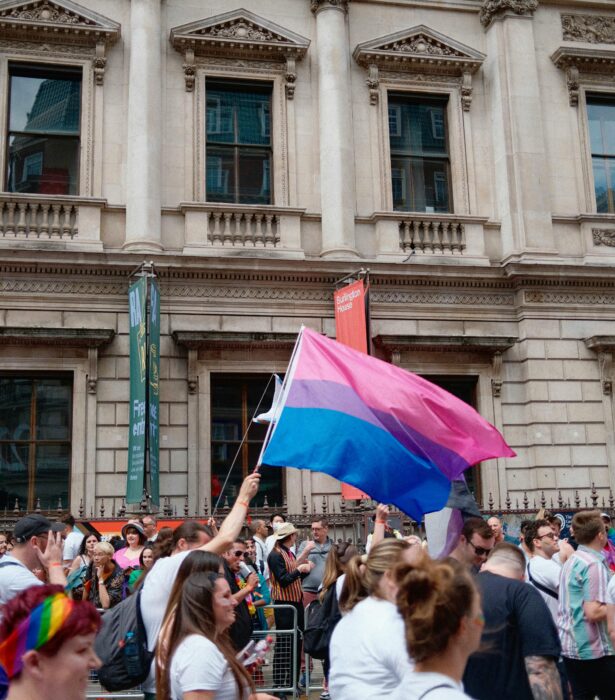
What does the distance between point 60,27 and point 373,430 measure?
13.4 metres

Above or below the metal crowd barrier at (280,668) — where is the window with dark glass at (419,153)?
above

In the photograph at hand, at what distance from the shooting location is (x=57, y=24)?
58.8ft

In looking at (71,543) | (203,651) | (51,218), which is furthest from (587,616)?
(51,218)

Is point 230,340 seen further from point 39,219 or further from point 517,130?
point 517,130

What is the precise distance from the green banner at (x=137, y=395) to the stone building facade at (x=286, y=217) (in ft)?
1.91

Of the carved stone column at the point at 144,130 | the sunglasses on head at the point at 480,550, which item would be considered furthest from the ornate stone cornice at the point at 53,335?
the sunglasses on head at the point at 480,550

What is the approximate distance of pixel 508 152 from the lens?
19156mm

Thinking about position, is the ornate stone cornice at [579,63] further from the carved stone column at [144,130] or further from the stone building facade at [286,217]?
the carved stone column at [144,130]

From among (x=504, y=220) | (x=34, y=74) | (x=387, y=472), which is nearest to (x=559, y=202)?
(x=504, y=220)

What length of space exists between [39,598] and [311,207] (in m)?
15.9

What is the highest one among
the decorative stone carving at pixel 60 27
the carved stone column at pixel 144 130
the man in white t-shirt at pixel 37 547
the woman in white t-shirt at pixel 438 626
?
the decorative stone carving at pixel 60 27

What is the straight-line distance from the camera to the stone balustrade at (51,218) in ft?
56.3

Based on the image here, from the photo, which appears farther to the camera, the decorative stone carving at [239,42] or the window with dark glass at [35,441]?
the decorative stone carving at [239,42]

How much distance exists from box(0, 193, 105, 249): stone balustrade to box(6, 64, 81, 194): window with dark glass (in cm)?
54
